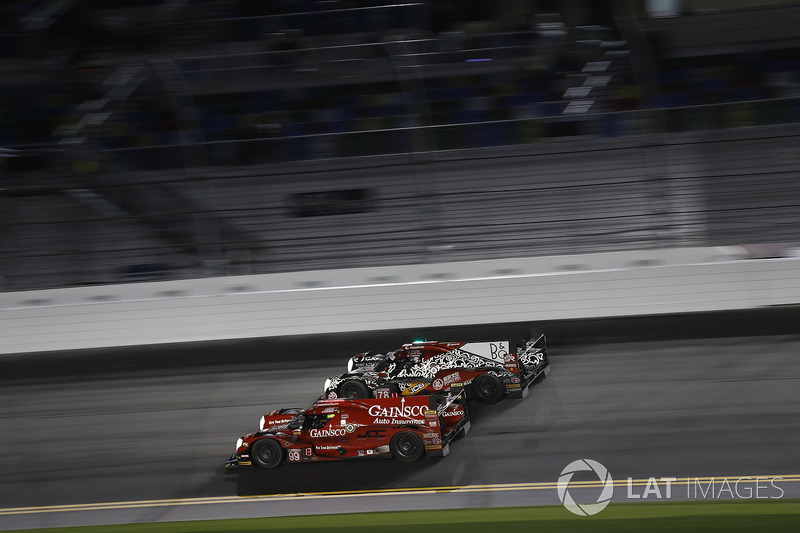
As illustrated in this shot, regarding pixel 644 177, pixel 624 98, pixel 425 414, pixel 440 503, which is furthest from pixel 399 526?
pixel 624 98

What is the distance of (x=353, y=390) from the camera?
25.3 ft

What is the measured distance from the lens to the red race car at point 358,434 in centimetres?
650

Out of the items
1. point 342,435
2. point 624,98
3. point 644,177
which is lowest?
point 342,435

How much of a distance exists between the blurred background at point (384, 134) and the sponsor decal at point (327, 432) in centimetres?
294

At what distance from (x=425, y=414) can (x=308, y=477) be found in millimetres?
1062

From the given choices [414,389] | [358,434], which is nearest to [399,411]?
[358,434]

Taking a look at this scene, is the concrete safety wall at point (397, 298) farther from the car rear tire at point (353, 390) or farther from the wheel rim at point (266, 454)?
the wheel rim at point (266, 454)

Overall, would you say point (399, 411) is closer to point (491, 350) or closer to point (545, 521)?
point (491, 350)

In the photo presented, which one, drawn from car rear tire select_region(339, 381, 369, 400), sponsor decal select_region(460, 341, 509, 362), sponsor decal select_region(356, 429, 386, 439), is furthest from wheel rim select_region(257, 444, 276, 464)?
sponsor decal select_region(460, 341, 509, 362)

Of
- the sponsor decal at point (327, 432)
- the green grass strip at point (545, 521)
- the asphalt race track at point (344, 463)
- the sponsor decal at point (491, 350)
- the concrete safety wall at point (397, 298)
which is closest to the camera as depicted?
the green grass strip at point (545, 521)

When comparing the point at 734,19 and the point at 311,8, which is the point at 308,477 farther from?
the point at 734,19

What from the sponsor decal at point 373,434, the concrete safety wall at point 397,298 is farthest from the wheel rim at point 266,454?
the concrete safety wall at point 397,298

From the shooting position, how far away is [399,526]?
522 centimetres

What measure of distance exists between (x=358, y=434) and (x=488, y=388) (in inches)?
57.4
